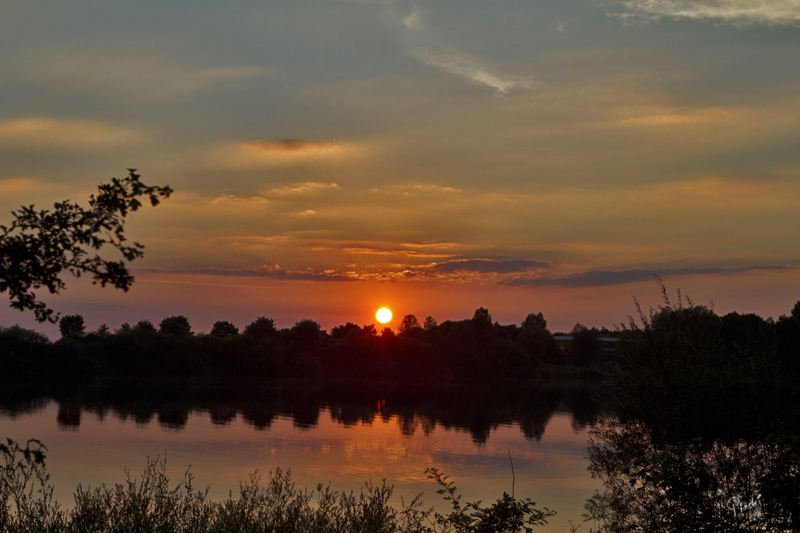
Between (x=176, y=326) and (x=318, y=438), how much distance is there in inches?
3646

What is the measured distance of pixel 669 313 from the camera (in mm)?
28750

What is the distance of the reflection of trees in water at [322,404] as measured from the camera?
8256 cm

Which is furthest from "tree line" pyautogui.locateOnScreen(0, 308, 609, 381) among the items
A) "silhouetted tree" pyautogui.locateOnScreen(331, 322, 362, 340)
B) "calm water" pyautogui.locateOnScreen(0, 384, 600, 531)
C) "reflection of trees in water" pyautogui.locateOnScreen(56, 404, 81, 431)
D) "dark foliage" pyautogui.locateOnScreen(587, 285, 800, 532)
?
"dark foliage" pyautogui.locateOnScreen(587, 285, 800, 532)

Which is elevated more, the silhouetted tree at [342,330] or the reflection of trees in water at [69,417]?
the silhouetted tree at [342,330]

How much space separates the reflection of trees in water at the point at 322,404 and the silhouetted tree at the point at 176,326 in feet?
75.5

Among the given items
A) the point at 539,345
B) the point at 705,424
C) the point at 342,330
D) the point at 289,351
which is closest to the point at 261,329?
the point at 289,351

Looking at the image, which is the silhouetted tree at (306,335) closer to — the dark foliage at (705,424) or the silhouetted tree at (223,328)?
the silhouetted tree at (223,328)

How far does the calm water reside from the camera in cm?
4803

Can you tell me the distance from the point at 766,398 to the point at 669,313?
618 centimetres

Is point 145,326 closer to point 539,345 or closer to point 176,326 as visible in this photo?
point 176,326

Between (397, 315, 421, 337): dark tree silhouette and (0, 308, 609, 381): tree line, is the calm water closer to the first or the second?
(0, 308, 609, 381): tree line

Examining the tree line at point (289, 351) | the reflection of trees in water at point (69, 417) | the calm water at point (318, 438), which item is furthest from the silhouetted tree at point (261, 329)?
the reflection of trees in water at point (69, 417)

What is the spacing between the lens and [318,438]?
229ft

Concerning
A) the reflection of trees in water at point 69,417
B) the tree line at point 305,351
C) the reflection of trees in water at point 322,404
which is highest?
the tree line at point 305,351
